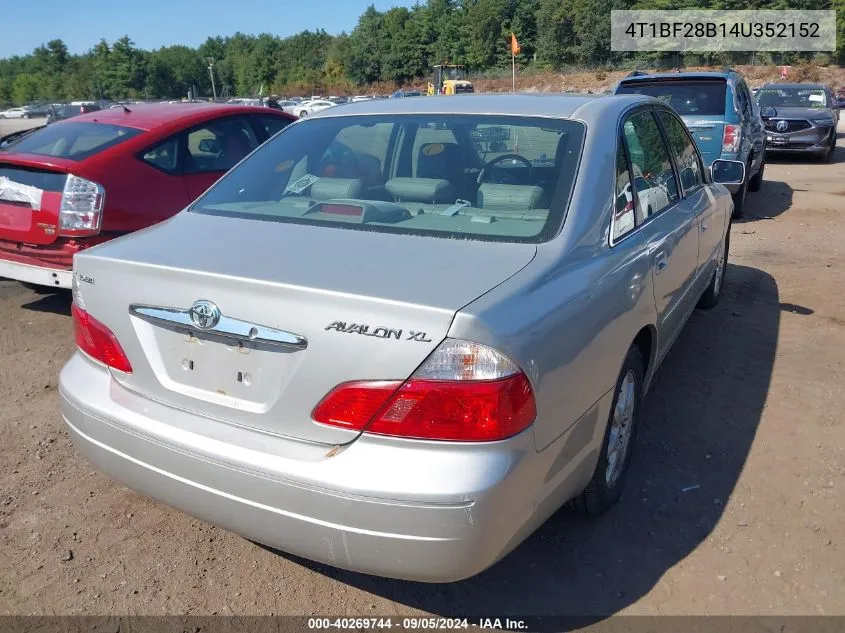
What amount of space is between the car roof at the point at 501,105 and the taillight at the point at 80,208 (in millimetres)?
2268

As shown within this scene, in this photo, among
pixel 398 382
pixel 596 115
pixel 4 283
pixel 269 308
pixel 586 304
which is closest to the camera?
pixel 398 382

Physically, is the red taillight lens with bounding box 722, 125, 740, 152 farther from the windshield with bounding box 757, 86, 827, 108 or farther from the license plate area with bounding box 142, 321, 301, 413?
the license plate area with bounding box 142, 321, 301, 413

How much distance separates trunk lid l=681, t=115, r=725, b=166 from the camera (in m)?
8.78

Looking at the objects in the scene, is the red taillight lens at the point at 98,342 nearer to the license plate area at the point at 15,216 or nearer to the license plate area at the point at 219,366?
the license plate area at the point at 219,366

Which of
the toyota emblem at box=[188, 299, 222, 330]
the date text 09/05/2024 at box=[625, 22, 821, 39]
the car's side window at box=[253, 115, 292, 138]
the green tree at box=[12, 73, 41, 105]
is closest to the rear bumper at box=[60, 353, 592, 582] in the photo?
the toyota emblem at box=[188, 299, 222, 330]

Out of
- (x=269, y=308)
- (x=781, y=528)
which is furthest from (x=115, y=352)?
(x=781, y=528)

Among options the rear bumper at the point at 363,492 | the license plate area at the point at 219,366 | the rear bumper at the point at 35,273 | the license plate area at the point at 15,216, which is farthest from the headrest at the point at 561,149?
the license plate area at the point at 15,216

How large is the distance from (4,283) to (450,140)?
5318mm

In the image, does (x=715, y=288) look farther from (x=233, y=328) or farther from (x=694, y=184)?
(x=233, y=328)

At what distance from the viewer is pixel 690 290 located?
4020 mm

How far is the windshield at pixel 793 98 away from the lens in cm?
1555

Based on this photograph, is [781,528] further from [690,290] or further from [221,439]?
[221,439]

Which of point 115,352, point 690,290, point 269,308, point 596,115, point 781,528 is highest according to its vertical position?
point 596,115

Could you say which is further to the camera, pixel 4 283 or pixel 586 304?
pixel 4 283
